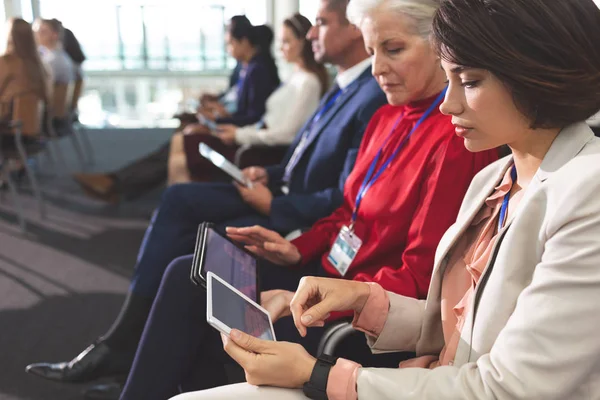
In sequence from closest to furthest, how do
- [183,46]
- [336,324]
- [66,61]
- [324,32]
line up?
[336,324] → [324,32] → [66,61] → [183,46]

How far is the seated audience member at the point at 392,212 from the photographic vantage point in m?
1.31

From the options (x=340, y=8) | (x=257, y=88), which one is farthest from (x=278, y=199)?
(x=257, y=88)

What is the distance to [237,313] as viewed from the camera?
103 centimetres

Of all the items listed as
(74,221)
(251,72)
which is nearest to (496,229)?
(251,72)

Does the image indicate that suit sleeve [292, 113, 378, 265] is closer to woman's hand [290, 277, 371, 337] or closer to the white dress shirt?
woman's hand [290, 277, 371, 337]

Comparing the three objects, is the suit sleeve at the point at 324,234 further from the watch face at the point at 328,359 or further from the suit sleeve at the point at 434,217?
the watch face at the point at 328,359

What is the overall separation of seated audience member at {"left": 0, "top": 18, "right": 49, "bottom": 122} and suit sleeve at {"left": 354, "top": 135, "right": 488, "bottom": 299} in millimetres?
3259

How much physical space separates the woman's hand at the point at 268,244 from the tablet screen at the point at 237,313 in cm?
52

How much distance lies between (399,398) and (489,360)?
0.13m

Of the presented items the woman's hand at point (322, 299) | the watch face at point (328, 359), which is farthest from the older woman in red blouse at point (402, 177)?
the watch face at point (328, 359)

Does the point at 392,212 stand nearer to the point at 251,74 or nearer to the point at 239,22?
the point at 251,74

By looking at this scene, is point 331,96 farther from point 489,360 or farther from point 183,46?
point 183,46

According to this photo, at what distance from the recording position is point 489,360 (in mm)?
863


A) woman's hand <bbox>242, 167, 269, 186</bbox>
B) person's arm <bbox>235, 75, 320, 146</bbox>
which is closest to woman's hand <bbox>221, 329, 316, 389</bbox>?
woman's hand <bbox>242, 167, 269, 186</bbox>
